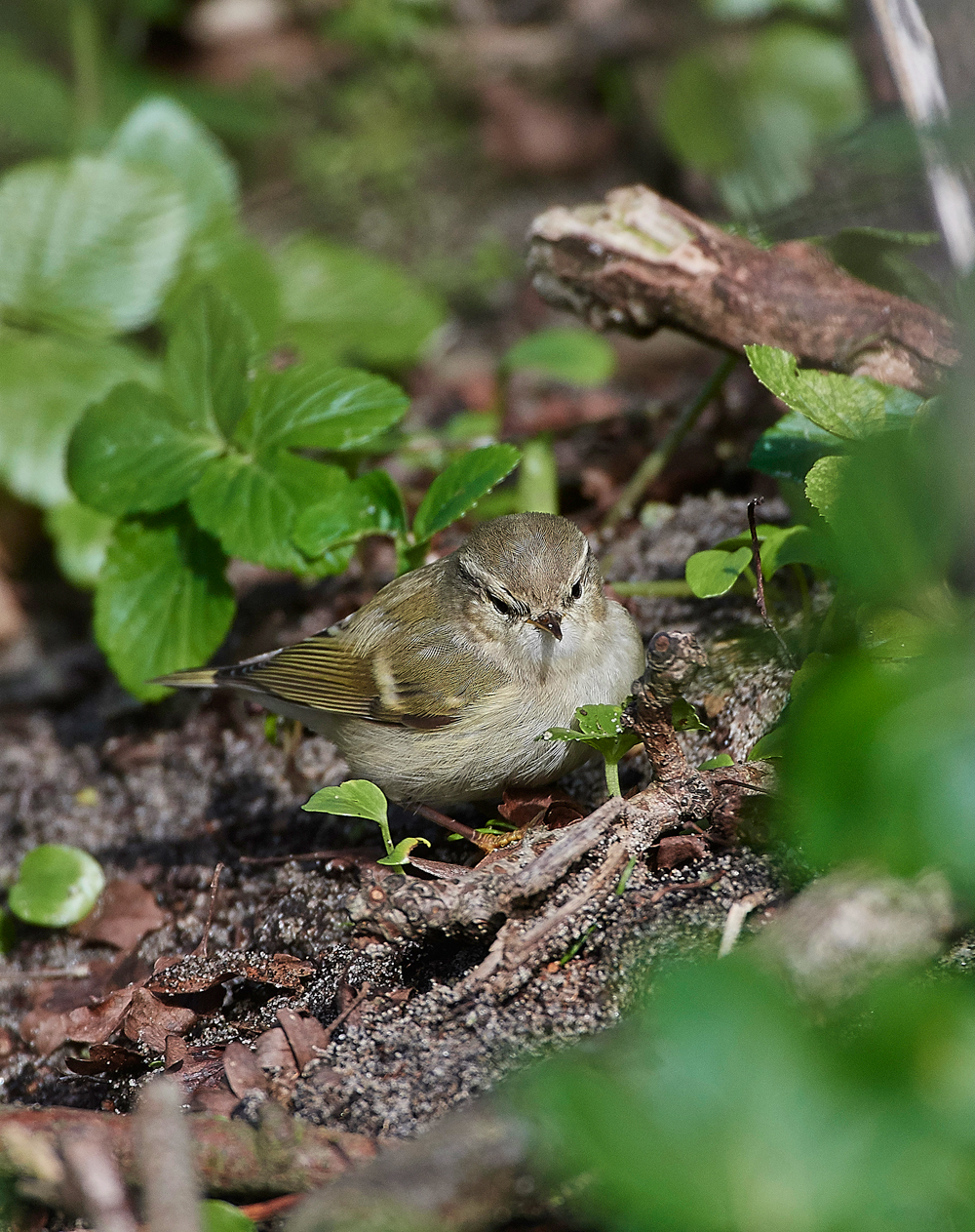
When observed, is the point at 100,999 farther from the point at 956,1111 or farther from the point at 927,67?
the point at 927,67

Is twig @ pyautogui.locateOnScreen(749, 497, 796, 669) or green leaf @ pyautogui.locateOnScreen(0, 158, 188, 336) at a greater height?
green leaf @ pyautogui.locateOnScreen(0, 158, 188, 336)

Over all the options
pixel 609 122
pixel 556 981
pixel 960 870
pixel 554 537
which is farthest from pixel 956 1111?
pixel 609 122

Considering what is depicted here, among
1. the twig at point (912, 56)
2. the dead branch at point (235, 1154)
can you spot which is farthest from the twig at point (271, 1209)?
the twig at point (912, 56)

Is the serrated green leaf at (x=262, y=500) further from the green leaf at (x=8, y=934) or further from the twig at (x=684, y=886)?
the twig at (x=684, y=886)

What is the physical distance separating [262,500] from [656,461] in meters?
1.49

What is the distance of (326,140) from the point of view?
7391 mm

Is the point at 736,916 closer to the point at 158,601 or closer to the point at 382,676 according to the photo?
the point at 382,676

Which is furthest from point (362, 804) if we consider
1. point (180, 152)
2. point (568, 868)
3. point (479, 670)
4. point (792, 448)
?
point (180, 152)

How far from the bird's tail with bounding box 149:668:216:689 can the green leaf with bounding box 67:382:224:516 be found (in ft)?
1.84

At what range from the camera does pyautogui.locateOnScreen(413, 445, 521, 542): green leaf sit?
10.4 ft

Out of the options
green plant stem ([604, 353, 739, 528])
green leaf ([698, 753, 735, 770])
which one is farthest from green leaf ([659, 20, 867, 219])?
green leaf ([698, 753, 735, 770])

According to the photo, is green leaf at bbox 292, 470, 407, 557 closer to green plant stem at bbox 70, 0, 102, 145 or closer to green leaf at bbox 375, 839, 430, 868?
green leaf at bbox 375, 839, 430, 868

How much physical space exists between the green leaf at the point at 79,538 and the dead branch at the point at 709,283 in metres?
2.23

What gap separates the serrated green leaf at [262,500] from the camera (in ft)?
11.5
